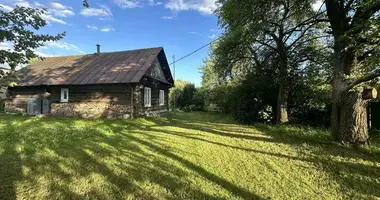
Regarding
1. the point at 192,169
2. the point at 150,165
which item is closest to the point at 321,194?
the point at 192,169

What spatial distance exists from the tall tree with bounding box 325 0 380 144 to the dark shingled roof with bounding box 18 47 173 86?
386 inches

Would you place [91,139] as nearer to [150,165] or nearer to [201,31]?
[150,165]

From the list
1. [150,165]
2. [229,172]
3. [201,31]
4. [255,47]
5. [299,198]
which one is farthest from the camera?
[201,31]

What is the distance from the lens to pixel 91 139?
718cm

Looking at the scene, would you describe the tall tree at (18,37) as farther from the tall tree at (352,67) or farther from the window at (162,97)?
the window at (162,97)

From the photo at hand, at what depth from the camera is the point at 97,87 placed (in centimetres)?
1387

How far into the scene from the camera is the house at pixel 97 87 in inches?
525

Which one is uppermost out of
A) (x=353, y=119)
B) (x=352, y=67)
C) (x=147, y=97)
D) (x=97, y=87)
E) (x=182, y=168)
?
(x=352, y=67)

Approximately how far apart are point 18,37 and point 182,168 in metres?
3.68

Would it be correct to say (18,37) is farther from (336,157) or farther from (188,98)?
(188,98)

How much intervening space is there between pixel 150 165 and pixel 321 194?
3.43 m

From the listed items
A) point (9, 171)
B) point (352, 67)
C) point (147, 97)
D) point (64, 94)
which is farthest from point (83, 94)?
point (352, 67)

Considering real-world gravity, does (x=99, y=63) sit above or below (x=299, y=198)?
above

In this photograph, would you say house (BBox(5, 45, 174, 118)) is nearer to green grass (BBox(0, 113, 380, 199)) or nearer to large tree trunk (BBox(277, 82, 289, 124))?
green grass (BBox(0, 113, 380, 199))
